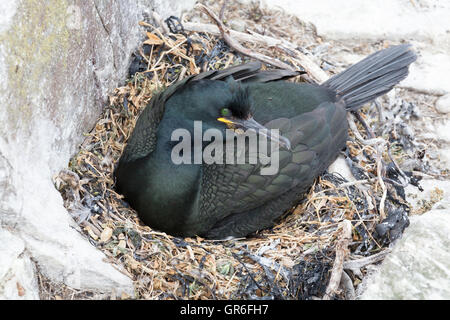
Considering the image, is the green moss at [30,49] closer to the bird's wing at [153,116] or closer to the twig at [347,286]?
the bird's wing at [153,116]

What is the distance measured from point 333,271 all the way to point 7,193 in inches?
62.9

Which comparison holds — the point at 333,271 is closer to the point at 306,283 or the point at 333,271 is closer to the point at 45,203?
the point at 306,283

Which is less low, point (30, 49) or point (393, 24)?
point (30, 49)

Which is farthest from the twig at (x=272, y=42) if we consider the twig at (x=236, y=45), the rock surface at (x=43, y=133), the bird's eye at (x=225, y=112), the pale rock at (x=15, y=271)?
the pale rock at (x=15, y=271)

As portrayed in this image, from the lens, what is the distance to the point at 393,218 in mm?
3020

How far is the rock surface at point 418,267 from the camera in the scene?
2.39 metres

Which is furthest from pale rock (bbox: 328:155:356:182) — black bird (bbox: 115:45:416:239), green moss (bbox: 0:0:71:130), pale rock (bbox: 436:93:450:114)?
green moss (bbox: 0:0:71:130)

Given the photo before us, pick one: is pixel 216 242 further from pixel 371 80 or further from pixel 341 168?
pixel 371 80

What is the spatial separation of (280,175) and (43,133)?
126 cm

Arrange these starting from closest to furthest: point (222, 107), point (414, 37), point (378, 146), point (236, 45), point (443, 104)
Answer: point (222, 107) < point (378, 146) < point (236, 45) < point (443, 104) < point (414, 37)

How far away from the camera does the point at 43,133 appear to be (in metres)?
2.57

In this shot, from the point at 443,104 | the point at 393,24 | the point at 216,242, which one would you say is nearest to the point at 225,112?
the point at 216,242

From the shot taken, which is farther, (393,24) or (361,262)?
(393,24)
